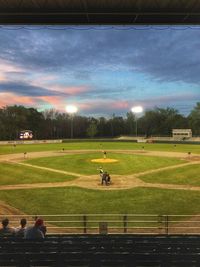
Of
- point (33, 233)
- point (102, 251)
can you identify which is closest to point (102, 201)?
point (33, 233)

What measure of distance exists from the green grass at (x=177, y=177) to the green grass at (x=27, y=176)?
27.8 feet

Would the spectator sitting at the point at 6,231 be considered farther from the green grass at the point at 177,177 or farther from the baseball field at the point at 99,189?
the green grass at the point at 177,177

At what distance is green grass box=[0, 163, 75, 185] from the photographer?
1532 inches

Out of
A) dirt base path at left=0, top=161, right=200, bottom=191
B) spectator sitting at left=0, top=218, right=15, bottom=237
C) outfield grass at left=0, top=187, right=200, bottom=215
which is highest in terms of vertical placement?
spectator sitting at left=0, top=218, right=15, bottom=237

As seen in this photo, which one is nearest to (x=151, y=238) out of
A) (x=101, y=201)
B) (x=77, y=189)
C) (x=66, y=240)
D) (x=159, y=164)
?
(x=66, y=240)

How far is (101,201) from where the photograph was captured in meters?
29.0

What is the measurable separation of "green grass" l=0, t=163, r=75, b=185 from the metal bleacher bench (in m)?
26.9

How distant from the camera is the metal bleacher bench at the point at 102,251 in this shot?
10328 mm

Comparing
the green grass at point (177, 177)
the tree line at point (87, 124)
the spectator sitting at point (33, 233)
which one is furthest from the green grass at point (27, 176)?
the tree line at point (87, 124)

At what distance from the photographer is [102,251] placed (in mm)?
10969

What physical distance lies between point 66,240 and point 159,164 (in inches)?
1637

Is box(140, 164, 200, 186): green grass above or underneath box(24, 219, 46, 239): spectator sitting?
underneath

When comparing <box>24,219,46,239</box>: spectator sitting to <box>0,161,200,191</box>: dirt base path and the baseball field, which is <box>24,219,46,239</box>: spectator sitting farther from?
<box>0,161,200,191</box>: dirt base path

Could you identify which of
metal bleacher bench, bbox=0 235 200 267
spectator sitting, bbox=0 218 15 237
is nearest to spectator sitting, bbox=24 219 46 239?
metal bleacher bench, bbox=0 235 200 267
